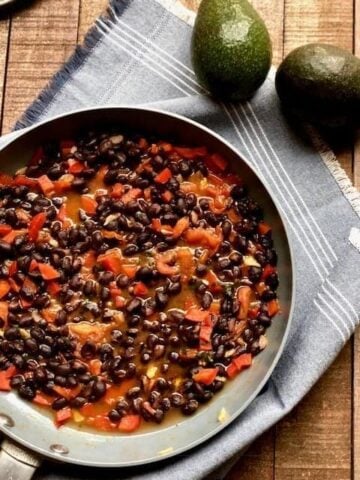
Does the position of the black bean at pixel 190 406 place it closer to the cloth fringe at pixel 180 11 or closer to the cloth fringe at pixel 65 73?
the cloth fringe at pixel 65 73

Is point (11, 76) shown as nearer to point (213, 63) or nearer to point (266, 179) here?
point (213, 63)

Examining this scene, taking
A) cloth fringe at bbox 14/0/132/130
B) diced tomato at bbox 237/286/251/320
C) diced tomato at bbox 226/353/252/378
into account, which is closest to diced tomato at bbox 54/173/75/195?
cloth fringe at bbox 14/0/132/130

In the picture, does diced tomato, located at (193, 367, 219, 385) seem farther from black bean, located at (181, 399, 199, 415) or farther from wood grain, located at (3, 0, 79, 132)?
wood grain, located at (3, 0, 79, 132)

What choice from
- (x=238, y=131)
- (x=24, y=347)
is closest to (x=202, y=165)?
(x=238, y=131)

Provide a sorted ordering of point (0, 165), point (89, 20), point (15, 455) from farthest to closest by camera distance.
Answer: point (89, 20)
point (0, 165)
point (15, 455)

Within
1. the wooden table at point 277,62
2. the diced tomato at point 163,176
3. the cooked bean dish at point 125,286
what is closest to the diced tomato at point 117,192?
the cooked bean dish at point 125,286

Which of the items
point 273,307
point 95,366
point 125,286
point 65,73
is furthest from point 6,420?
point 65,73
